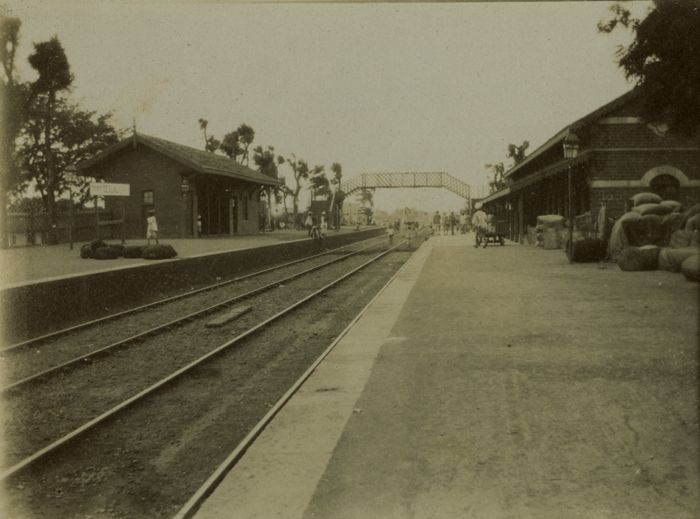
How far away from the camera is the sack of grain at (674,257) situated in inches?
540

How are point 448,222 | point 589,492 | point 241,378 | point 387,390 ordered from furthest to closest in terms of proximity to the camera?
point 448,222
point 241,378
point 387,390
point 589,492

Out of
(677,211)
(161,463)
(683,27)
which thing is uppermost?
(683,27)

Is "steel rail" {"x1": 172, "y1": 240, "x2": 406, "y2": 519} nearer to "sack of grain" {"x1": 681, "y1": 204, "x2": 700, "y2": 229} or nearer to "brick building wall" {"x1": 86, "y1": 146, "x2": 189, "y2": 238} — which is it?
"sack of grain" {"x1": 681, "y1": 204, "x2": 700, "y2": 229}

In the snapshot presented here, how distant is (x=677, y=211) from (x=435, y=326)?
1159 centimetres

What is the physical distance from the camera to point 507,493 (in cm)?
347

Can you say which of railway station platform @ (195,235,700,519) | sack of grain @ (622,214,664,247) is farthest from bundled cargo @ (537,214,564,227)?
railway station platform @ (195,235,700,519)

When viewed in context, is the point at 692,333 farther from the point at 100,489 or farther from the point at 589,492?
the point at 100,489

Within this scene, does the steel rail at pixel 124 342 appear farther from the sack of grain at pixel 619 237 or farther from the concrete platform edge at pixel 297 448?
the sack of grain at pixel 619 237

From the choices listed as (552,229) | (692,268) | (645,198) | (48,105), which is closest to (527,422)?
(692,268)

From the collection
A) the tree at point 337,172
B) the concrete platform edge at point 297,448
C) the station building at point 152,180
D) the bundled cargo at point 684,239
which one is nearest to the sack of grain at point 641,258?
the bundled cargo at point 684,239

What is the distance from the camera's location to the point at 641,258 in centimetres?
1516

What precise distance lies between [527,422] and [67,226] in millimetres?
27640

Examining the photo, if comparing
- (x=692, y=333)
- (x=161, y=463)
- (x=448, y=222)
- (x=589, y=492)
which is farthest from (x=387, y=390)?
(x=448, y=222)

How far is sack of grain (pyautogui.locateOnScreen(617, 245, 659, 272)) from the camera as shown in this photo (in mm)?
15156
